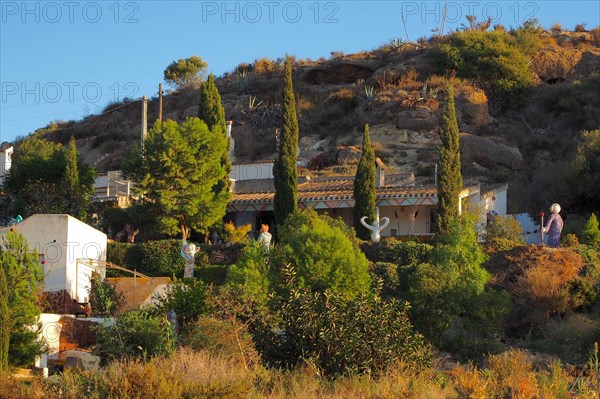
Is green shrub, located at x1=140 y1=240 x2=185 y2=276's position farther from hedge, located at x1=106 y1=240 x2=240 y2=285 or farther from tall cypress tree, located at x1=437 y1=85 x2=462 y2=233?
tall cypress tree, located at x1=437 y1=85 x2=462 y2=233

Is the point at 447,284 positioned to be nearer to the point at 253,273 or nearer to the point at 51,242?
the point at 253,273

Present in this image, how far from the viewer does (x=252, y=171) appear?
156 feet

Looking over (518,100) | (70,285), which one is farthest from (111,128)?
(70,285)

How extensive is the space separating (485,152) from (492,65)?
12.7 m

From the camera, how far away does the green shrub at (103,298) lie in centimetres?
2831

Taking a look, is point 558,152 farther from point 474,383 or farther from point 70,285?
point 474,383

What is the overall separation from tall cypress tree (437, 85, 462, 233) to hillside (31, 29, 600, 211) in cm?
1280

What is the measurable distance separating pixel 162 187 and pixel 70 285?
8979 millimetres

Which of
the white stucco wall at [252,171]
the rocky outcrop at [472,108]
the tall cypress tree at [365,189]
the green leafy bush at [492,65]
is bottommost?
the tall cypress tree at [365,189]

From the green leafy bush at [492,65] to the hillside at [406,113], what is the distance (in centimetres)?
27

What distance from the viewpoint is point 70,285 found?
28.8 meters

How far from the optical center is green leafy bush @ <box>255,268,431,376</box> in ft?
63.6

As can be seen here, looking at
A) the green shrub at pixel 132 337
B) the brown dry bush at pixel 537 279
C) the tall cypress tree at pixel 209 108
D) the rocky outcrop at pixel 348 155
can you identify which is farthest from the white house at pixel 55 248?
the rocky outcrop at pixel 348 155

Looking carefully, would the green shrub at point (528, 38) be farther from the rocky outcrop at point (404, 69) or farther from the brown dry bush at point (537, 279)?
the brown dry bush at point (537, 279)
